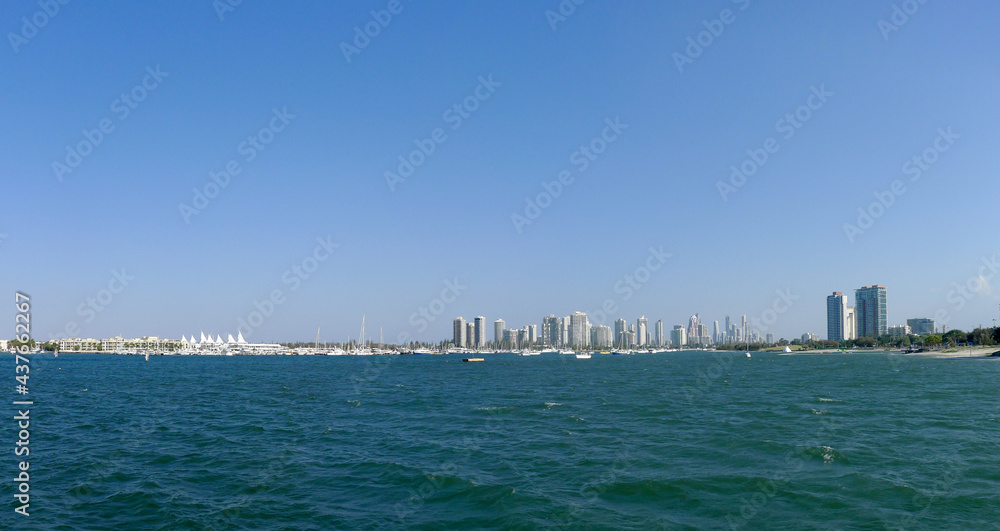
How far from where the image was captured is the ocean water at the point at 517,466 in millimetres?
18109

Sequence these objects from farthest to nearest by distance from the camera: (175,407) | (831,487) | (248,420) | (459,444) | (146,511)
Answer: (175,407)
(248,420)
(459,444)
(831,487)
(146,511)

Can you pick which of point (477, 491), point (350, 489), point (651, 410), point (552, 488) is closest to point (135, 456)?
point (350, 489)

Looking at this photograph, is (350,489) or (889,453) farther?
(889,453)

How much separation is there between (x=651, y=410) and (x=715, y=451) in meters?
15.7

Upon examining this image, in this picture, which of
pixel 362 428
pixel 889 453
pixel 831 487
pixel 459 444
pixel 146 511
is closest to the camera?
pixel 146 511

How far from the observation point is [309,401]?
2067 inches

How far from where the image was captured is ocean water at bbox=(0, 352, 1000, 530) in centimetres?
1811

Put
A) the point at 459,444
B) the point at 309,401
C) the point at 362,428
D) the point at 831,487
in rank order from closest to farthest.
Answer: the point at 831,487 < the point at 459,444 < the point at 362,428 < the point at 309,401

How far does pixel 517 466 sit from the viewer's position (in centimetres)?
2480

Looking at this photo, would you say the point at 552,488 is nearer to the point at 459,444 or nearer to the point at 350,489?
the point at 350,489

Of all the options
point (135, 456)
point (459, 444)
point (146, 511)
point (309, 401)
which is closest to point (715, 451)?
point (459, 444)

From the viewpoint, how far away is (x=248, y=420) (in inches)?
1554

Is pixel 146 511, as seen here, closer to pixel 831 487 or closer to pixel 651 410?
pixel 831 487

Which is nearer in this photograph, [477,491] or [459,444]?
[477,491]
